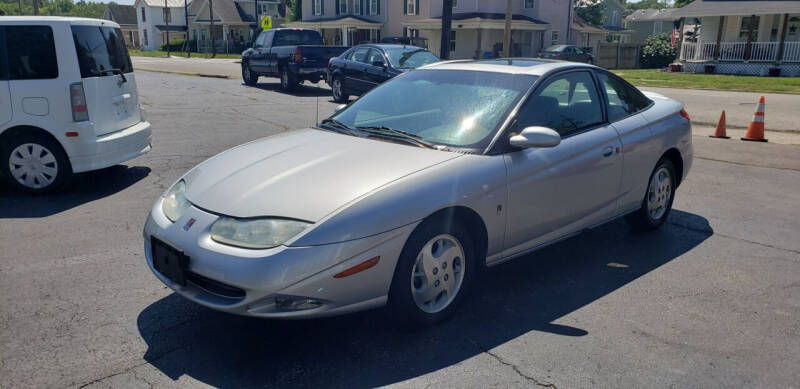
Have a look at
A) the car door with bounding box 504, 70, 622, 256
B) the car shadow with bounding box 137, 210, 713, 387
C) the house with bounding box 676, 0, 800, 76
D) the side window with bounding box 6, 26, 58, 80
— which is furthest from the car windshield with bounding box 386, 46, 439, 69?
the house with bounding box 676, 0, 800, 76

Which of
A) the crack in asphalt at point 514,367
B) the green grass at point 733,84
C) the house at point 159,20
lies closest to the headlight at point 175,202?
the crack in asphalt at point 514,367

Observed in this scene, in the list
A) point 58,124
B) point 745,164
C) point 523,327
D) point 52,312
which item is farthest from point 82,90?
point 745,164

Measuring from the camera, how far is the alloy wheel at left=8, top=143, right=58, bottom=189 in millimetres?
6738

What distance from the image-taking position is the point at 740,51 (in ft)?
107

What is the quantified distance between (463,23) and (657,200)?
36476 mm

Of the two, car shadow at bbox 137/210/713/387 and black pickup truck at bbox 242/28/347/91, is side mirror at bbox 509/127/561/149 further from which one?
black pickup truck at bbox 242/28/347/91

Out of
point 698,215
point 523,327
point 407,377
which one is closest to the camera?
point 407,377

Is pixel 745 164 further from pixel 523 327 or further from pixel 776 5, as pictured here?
pixel 776 5

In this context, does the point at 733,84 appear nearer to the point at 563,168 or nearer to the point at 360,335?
the point at 563,168

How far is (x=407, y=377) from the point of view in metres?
3.30

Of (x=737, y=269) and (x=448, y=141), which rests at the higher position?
(x=448, y=141)

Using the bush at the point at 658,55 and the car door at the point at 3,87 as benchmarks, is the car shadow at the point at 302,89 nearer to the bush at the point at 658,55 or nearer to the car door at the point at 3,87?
the car door at the point at 3,87

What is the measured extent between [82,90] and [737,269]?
649 cm

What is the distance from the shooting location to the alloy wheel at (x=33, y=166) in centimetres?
674
